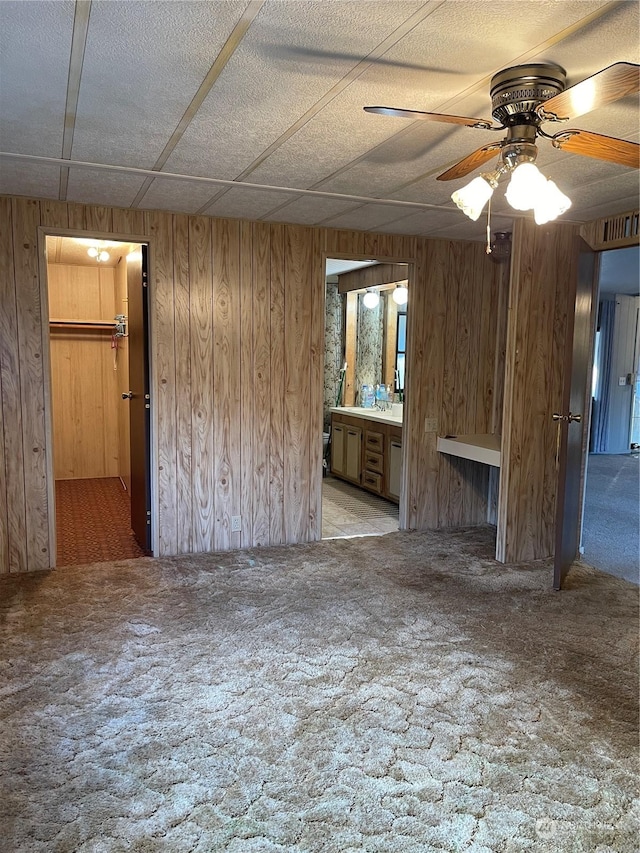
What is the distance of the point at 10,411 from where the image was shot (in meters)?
3.81

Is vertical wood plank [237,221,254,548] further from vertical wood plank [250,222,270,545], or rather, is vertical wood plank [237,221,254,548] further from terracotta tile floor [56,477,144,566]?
terracotta tile floor [56,477,144,566]

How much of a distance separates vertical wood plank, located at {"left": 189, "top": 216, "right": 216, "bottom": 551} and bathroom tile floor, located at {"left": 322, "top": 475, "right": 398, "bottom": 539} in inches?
39.4

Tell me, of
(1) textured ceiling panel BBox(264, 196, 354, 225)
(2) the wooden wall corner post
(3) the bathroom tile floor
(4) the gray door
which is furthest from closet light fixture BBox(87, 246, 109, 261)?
(4) the gray door

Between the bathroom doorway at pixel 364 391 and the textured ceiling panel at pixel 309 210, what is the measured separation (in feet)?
6.13

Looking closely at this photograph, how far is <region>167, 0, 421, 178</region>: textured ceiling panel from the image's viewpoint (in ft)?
5.40

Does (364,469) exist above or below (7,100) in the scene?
A: below

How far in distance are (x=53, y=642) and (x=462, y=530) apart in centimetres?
324

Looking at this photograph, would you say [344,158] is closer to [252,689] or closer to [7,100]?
[7,100]

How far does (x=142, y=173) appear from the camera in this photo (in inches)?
123

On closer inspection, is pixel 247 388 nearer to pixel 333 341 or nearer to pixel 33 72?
pixel 33 72

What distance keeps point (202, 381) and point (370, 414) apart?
251 centimetres

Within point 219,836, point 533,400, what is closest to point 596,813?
point 219,836

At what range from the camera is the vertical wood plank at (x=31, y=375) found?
3740 mm

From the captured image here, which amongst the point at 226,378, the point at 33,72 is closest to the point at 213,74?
the point at 33,72
